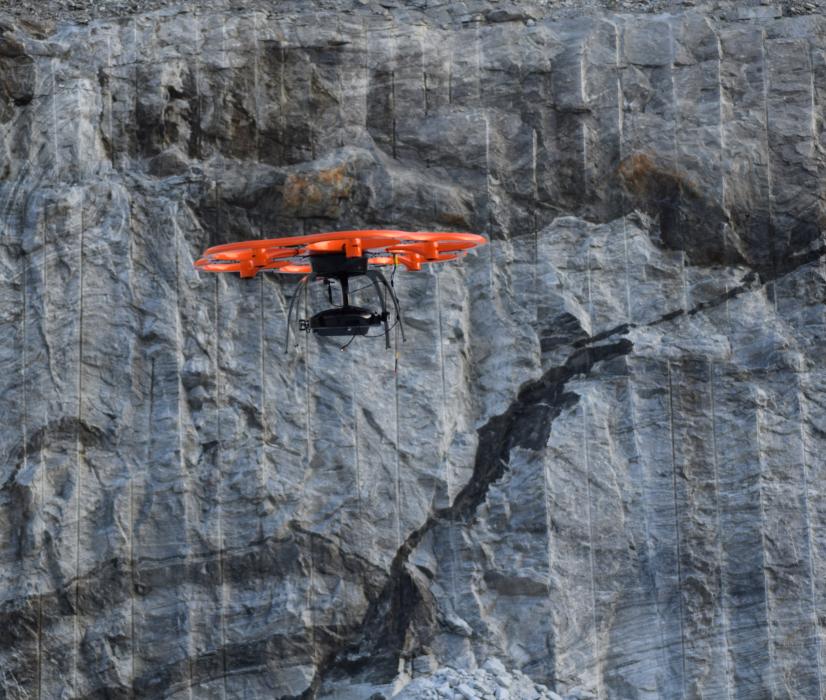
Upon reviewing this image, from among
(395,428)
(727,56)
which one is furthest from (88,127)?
(727,56)

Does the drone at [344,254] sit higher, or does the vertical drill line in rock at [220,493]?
the drone at [344,254]

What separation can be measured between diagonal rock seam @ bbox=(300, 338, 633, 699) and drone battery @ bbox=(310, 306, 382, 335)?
2.13 metres

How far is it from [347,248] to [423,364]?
7.66 feet

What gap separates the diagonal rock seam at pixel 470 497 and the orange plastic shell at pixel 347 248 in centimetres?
171

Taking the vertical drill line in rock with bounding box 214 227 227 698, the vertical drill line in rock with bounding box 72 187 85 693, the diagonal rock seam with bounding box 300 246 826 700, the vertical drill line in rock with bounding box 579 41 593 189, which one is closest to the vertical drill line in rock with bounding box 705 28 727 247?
the diagonal rock seam with bounding box 300 246 826 700

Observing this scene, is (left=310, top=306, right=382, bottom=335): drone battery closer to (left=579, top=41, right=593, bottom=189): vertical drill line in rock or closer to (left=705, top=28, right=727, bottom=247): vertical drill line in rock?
(left=579, top=41, right=593, bottom=189): vertical drill line in rock

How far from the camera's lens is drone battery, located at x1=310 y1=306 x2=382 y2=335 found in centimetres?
567

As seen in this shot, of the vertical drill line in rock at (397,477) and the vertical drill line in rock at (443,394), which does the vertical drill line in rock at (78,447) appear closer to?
the vertical drill line in rock at (397,477)

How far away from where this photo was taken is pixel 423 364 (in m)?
7.71

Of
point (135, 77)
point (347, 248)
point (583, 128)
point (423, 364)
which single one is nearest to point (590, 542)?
point (423, 364)

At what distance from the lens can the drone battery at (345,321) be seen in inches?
223

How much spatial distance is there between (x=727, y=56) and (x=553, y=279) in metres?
1.74

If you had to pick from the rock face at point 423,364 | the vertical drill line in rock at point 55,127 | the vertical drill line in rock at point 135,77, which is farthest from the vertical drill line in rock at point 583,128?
the vertical drill line in rock at point 55,127

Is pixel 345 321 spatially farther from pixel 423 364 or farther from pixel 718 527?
pixel 718 527
